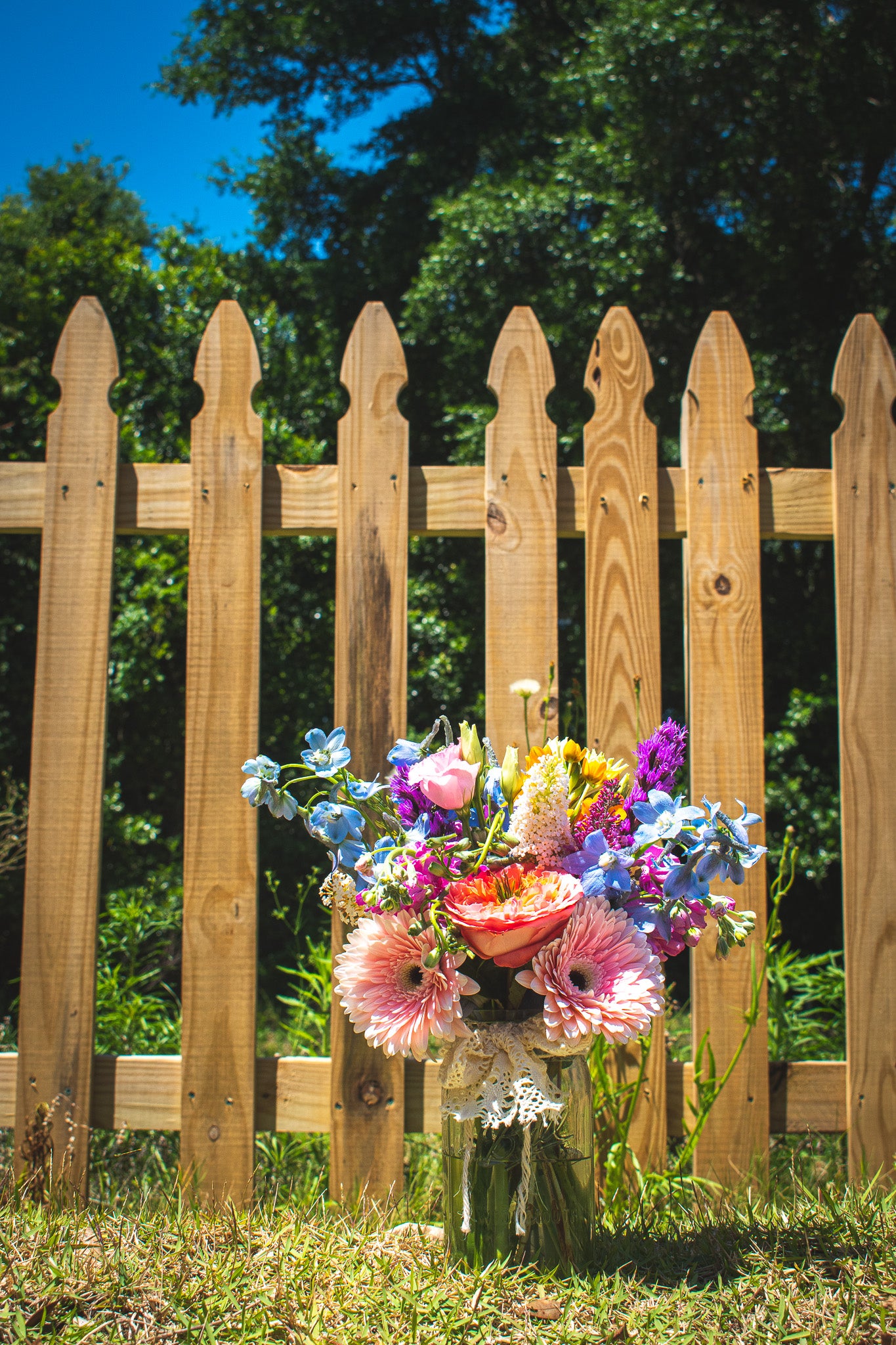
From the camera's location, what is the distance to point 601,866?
105 cm

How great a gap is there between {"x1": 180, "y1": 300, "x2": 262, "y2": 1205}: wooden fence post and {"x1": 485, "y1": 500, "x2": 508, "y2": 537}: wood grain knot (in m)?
0.46

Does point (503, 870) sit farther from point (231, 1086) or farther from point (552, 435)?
point (552, 435)

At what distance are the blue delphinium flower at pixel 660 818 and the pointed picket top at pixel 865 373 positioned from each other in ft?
3.72

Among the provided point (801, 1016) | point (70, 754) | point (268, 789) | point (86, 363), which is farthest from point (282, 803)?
point (801, 1016)

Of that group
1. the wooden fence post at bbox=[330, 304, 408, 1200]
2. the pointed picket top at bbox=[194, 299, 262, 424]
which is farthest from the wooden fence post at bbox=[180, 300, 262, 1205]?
the wooden fence post at bbox=[330, 304, 408, 1200]

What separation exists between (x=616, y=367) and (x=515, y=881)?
1178mm

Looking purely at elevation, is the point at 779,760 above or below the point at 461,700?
below

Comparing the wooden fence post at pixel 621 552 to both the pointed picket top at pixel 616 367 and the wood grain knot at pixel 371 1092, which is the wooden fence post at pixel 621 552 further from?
the wood grain knot at pixel 371 1092

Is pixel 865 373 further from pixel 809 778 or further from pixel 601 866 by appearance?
pixel 809 778

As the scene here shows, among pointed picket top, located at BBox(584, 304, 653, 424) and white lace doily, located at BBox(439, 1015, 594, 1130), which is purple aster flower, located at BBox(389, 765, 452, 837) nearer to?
white lace doily, located at BBox(439, 1015, 594, 1130)

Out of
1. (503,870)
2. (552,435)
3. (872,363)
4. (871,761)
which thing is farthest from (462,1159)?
(872,363)

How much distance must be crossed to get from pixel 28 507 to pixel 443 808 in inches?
46.9

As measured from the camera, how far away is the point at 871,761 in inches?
68.2

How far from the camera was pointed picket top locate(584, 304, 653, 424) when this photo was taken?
5.85 ft
